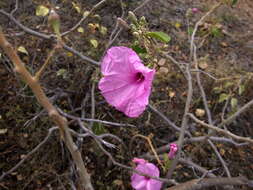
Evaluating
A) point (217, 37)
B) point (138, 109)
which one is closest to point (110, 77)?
point (138, 109)

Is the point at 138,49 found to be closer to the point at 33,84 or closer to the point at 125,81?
the point at 125,81

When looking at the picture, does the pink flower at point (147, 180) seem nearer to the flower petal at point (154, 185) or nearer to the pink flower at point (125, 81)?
the flower petal at point (154, 185)

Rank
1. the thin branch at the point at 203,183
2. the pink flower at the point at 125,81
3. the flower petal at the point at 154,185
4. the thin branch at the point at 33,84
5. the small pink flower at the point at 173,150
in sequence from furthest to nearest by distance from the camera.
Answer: the flower petal at the point at 154,185 → the small pink flower at the point at 173,150 → the thin branch at the point at 203,183 → the pink flower at the point at 125,81 → the thin branch at the point at 33,84

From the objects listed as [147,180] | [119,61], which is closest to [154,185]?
[147,180]

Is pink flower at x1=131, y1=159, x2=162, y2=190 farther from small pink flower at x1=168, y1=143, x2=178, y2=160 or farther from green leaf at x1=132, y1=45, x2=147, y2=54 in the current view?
green leaf at x1=132, y1=45, x2=147, y2=54

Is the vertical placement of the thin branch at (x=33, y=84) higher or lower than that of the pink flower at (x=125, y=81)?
higher

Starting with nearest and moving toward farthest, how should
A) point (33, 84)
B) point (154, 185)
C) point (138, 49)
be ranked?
point (33, 84), point (138, 49), point (154, 185)

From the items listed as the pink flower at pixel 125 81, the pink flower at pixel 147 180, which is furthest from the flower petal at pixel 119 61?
the pink flower at pixel 147 180

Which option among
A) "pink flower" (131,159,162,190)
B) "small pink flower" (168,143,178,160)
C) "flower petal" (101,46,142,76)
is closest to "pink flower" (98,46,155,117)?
"flower petal" (101,46,142,76)
